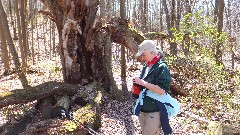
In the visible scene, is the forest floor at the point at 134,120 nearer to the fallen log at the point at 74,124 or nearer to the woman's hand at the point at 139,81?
the fallen log at the point at 74,124

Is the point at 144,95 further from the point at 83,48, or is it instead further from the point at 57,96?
the point at 83,48

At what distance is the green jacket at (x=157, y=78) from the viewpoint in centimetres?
380

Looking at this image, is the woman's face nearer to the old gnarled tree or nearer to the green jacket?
the green jacket

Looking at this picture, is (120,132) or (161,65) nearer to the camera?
(161,65)

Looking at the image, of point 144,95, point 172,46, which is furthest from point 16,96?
point 172,46

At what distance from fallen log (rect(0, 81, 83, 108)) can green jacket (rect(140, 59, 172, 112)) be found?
3.60m

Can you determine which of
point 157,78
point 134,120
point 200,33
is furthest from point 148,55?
point 134,120

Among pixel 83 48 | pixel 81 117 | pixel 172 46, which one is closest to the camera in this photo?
pixel 81 117

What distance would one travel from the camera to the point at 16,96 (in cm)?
657

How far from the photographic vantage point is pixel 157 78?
3811 millimetres

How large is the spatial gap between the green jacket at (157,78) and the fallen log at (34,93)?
3.60 m

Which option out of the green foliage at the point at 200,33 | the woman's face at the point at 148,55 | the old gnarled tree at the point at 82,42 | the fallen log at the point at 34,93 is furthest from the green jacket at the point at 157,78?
the old gnarled tree at the point at 82,42

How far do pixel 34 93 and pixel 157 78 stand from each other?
3.92 metres

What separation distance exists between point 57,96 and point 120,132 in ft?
6.43
